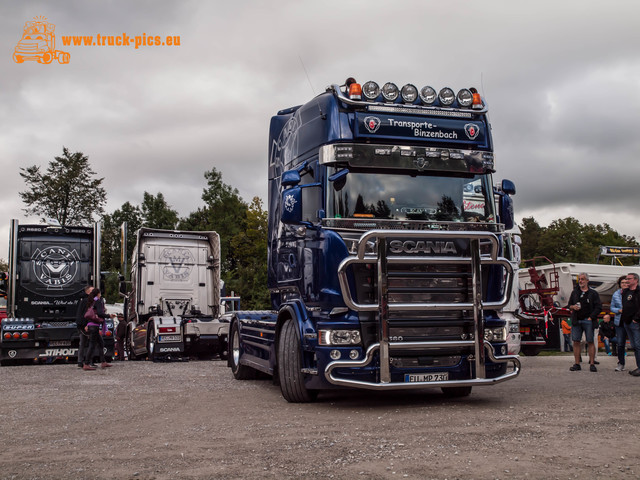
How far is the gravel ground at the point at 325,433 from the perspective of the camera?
5004 millimetres

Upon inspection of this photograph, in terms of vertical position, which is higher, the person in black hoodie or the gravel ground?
the person in black hoodie

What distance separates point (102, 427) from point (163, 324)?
11.3 metres

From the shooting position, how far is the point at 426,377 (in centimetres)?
775

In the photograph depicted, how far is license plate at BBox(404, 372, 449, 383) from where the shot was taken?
7680 millimetres

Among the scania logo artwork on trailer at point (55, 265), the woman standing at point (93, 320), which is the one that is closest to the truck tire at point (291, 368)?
the woman standing at point (93, 320)

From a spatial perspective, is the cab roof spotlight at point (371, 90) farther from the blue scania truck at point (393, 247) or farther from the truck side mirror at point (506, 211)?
the truck side mirror at point (506, 211)

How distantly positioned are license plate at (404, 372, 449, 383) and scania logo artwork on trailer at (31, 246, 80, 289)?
43.4 ft

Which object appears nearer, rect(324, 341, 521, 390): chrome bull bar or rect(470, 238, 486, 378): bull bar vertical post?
rect(324, 341, 521, 390): chrome bull bar

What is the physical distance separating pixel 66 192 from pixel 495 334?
47628mm

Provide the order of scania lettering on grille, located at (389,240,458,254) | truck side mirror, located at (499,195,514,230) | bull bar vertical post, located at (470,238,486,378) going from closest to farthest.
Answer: scania lettering on grille, located at (389,240,458,254) < bull bar vertical post, located at (470,238,486,378) < truck side mirror, located at (499,195,514,230)

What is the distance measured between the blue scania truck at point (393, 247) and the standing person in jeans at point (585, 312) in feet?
15.7

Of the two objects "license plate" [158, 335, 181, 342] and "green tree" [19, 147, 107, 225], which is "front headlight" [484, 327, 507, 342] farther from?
"green tree" [19, 147, 107, 225]

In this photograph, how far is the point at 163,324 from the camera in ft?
59.6

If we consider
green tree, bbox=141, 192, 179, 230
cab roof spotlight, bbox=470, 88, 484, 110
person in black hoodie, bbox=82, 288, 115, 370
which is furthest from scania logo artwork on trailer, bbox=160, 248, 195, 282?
green tree, bbox=141, 192, 179, 230
